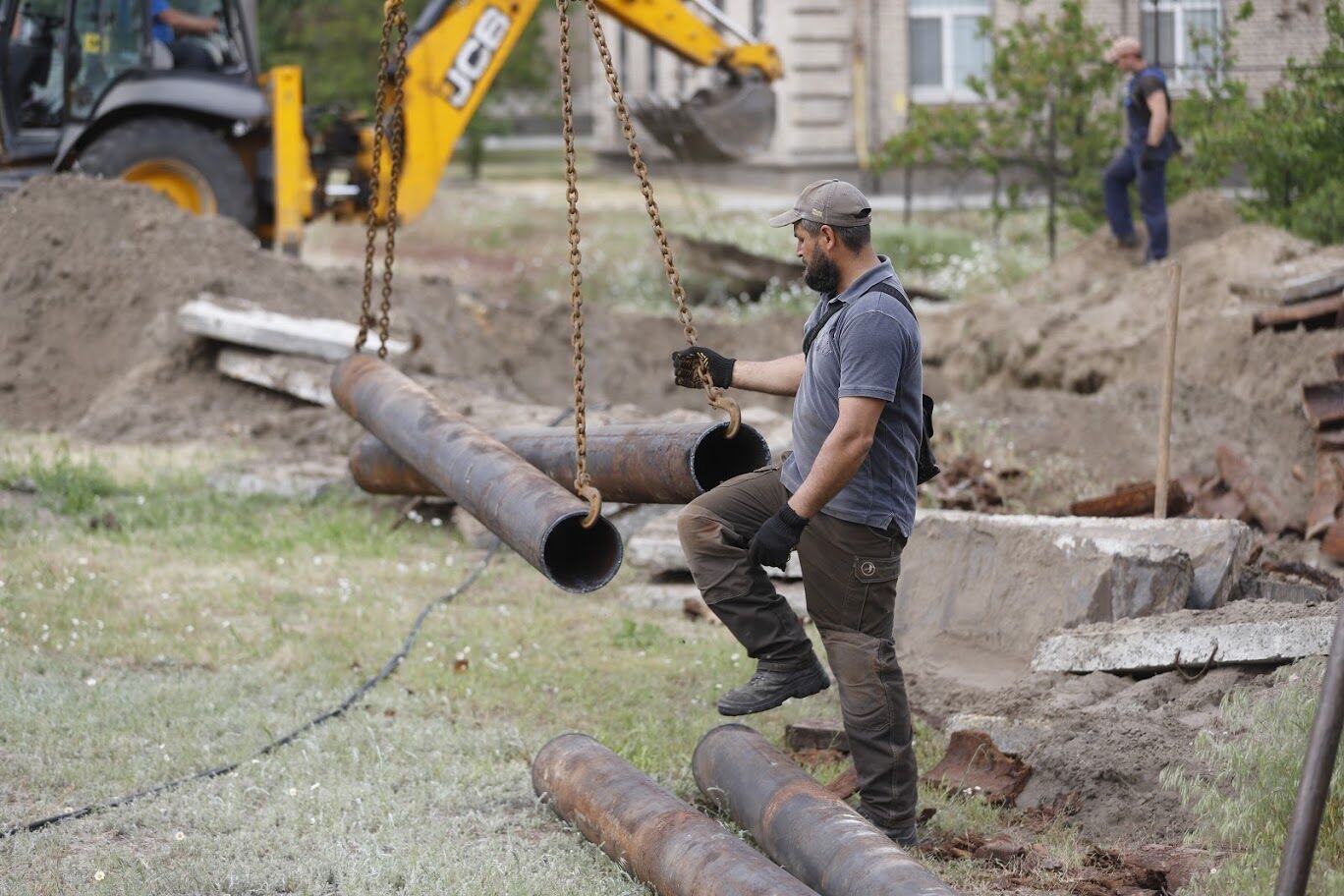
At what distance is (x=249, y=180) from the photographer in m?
14.7

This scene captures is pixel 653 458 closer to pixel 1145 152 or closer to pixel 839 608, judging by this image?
pixel 839 608

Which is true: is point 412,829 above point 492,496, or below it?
below

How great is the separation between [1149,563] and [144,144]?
34.8 feet

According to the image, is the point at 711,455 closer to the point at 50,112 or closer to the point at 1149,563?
the point at 1149,563

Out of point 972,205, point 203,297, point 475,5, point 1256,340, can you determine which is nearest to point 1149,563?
point 1256,340

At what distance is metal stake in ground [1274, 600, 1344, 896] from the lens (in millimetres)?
3865

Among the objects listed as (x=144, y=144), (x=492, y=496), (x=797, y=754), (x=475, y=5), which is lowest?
(x=797, y=754)

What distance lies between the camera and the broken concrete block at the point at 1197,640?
224 inches

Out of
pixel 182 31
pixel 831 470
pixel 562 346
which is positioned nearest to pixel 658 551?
pixel 831 470

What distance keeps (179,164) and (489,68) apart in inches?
116

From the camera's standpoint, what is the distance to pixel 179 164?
47.2 ft

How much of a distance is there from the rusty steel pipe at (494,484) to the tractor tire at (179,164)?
8.63 meters

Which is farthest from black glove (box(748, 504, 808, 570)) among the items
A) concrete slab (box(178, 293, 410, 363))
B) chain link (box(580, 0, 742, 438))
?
concrete slab (box(178, 293, 410, 363))

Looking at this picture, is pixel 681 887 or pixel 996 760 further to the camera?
pixel 996 760
